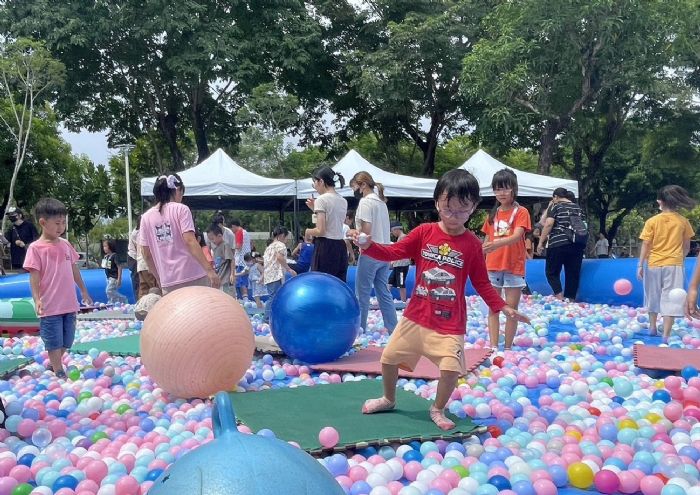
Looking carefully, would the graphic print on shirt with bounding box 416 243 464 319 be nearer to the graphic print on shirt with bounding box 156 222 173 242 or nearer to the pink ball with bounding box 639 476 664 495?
the pink ball with bounding box 639 476 664 495

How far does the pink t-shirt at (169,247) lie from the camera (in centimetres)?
498

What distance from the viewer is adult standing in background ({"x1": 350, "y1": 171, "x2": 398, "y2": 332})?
6.16 meters

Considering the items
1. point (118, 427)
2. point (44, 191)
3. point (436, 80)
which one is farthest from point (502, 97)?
point (44, 191)

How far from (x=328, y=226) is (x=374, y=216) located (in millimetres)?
457

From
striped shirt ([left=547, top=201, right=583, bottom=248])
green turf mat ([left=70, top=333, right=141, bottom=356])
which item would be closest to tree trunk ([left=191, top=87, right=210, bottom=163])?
striped shirt ([left=547, top=201, right=583, bottom=248])

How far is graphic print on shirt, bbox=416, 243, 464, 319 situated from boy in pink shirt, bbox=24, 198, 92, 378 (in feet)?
9.62

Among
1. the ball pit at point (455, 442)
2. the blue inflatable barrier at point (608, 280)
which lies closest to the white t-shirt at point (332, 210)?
the ball pit at point (455, 442)

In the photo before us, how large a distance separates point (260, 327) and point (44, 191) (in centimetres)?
2740

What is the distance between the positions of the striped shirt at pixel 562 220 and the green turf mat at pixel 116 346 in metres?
6.06

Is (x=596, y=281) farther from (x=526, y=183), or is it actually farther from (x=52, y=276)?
(x=52, y=276)

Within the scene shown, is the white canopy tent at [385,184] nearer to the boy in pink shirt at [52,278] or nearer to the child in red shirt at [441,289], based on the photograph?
the boy in pink shirt at [52,278]

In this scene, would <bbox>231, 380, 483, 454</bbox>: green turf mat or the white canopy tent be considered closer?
<bbox>231, 380, 483, 454</bbox>: green turf mat

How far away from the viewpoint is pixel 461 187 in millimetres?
3475

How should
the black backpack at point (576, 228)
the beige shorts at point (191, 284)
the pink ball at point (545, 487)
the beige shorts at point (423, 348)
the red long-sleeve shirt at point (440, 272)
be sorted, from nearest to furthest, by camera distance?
the pink ball at point (545, 487)
the beige shorts at point (423, 348)
the red long-sleeve shirt at point (440, 272)
the beige shorts at point (191, 284)
the black backpack at point (576, 228)
